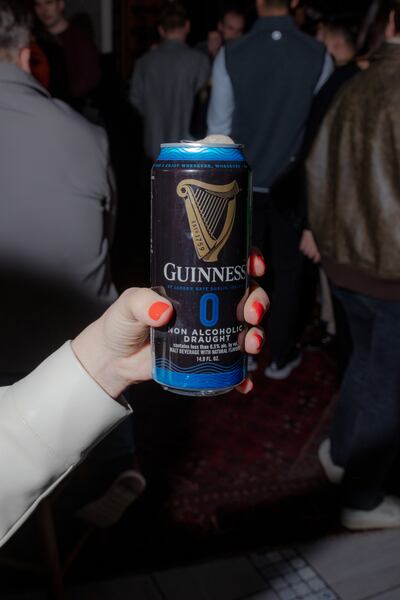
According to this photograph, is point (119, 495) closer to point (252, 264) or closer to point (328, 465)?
point (328, 465)

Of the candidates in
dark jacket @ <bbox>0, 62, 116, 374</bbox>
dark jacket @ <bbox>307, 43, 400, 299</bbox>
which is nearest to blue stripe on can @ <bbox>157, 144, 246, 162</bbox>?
dark jacket @ <bbox>0, 62, 116, 374</bbox>

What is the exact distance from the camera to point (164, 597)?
70.4 inches

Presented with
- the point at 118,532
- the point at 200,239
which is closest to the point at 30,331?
the point at 118,532

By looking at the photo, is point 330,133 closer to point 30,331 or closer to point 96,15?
point 30,331

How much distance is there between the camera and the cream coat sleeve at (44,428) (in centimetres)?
80

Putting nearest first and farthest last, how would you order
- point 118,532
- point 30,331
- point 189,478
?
point 30,331, point 118,532, point 189,478

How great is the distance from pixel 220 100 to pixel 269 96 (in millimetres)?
209

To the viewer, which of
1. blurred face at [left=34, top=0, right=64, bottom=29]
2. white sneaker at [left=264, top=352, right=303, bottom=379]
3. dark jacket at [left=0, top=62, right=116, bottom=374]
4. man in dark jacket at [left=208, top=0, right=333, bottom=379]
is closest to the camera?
dark jacket at [left=0, top=62, right=116, bottom=374]

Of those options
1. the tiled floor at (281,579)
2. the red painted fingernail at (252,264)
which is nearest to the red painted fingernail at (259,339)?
the red painted fingernail at (252,264)

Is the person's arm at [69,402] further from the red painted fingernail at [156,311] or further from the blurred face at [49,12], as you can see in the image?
the blurred face at [49,12]

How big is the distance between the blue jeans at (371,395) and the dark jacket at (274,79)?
100 centimetres

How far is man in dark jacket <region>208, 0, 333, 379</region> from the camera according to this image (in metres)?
2.60

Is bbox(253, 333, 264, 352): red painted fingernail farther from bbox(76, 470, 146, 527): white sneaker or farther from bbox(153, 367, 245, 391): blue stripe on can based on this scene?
bbox(76, 470, 146, 527): white sneaker

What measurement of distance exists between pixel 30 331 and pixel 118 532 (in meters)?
0.80
